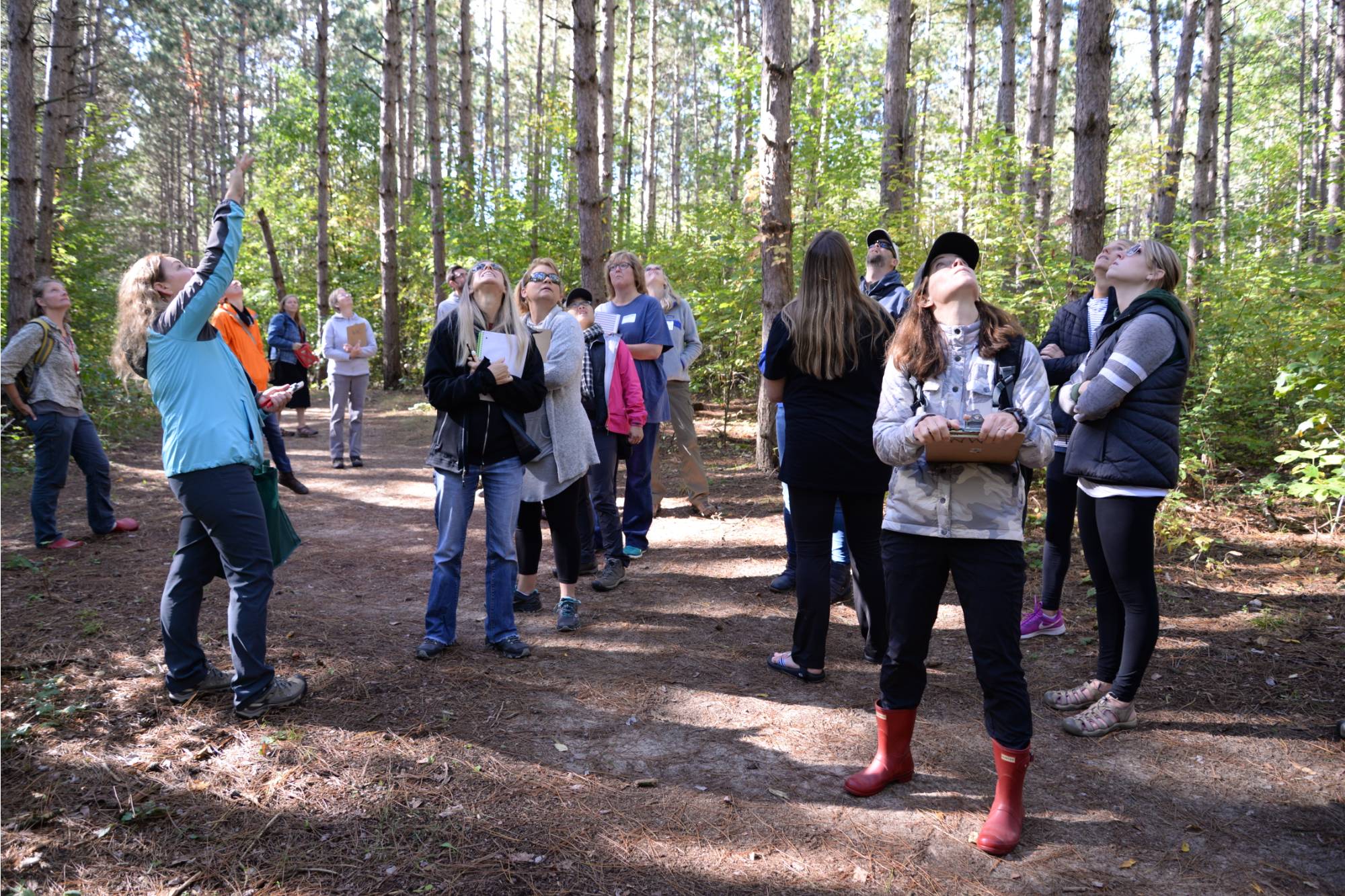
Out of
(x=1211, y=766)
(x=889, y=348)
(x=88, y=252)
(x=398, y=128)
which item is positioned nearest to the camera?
(x=889, y=348)

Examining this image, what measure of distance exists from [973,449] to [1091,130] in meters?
5.14

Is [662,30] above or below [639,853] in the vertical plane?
above

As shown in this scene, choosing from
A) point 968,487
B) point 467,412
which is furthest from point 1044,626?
point 467,412

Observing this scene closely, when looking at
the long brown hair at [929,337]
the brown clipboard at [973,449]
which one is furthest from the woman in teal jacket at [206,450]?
the brown clipboard at [973,449]

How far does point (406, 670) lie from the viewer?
167 inches

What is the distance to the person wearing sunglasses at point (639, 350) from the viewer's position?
643cm

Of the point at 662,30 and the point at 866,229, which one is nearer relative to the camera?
the point at 866,229

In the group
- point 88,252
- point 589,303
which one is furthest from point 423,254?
point 589,303

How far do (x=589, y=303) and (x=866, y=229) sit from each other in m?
5.96

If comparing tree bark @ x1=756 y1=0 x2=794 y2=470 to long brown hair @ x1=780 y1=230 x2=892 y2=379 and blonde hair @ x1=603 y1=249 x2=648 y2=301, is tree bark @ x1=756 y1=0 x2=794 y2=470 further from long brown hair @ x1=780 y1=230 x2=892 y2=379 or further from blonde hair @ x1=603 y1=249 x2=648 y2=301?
long brown hair @ x1=780 y1=230 x2=892 y2=379

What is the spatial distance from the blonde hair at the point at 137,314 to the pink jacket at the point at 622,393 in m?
2.90

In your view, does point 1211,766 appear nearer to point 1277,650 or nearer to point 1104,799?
point 1104,799

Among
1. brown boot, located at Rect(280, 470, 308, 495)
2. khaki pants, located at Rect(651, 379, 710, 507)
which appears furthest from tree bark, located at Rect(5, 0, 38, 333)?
khaki pants, located at Rect(651, 379, 710, 507)

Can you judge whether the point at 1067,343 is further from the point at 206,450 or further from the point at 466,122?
the point at 466,122
